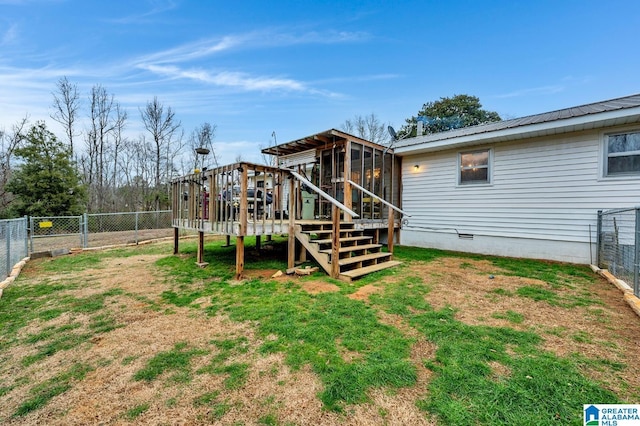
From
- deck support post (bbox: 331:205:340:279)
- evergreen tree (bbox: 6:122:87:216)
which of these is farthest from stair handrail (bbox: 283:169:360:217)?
evergreen tree (bbox: 6:122:87:216)

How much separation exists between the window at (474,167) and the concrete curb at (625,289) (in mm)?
2978

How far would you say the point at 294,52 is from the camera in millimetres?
13039

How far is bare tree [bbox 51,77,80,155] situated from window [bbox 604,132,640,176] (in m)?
24.6

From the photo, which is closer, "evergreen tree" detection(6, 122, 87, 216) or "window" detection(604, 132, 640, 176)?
"window" detection(604, 132, 640, 176)

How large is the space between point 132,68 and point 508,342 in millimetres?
16661

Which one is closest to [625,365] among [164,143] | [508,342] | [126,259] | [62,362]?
[508,342]

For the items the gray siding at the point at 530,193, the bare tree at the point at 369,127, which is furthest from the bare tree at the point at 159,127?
the gray siding at the point at 530,193

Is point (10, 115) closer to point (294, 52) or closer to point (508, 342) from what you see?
point (294, 52)

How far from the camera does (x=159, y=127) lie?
19703 mm

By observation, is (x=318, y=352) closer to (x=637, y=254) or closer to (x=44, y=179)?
(x=637, y=254)

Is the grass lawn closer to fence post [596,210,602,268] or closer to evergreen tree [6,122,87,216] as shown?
fence post [596,210,602,268]

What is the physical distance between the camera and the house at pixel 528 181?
210 inches

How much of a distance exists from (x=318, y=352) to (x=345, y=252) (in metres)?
2.94

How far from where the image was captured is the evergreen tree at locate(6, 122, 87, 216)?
12359mm
